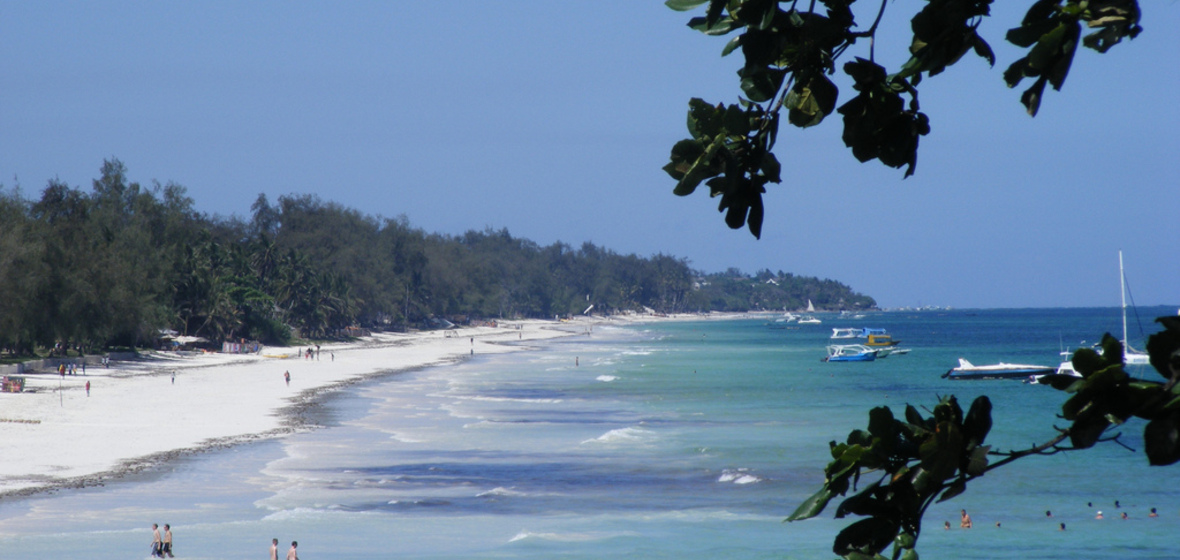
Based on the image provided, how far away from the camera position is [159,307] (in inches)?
2178

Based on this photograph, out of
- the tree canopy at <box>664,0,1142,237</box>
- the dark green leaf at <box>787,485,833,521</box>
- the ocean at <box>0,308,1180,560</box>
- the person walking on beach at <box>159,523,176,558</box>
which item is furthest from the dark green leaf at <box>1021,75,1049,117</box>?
the person walking on beach at <box>159,523,176,558</box>

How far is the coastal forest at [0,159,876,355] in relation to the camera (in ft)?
142

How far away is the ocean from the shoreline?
1.00 meters

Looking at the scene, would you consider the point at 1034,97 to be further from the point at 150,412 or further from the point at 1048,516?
the point at 150,412

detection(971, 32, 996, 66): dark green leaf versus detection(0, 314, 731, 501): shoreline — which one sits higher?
detection(971, 32, 996, 66): dark green leaf

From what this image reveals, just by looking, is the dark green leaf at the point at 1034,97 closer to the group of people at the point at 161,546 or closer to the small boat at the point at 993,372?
the group of people at the point at 161,546

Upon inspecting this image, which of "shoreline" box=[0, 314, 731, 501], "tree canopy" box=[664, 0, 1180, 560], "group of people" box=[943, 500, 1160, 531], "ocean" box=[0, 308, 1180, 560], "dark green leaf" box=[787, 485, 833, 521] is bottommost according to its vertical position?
"group of people" box=[943, 500, 1160, 531]

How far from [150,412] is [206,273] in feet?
115

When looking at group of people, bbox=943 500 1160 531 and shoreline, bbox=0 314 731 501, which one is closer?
group of people, bbox=943 500 1160 531

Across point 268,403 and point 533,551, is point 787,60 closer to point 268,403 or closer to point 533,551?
point 533,551

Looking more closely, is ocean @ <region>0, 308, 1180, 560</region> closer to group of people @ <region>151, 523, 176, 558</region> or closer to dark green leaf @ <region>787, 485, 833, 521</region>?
group of people @ <region>151, 523, 176, 558</region>

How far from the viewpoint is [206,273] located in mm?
65312

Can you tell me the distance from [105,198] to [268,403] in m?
33.6

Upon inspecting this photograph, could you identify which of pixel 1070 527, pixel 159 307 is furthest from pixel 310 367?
pixel 1070 527
